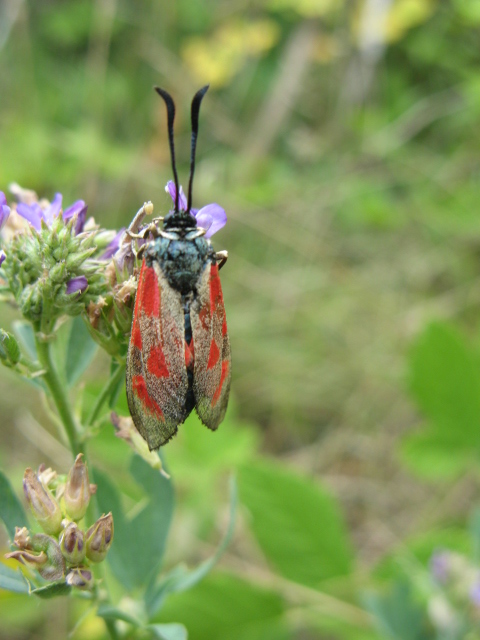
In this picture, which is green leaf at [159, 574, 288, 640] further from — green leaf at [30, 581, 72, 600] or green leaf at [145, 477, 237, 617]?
green leaf at [30, 581, 72, 600]

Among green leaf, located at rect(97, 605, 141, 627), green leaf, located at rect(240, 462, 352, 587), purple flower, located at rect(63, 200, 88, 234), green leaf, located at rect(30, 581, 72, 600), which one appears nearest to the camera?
green leaf, located at rect(30, 581, 72, 600)

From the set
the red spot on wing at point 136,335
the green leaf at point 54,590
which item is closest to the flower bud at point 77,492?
the green leaf at point 54,590

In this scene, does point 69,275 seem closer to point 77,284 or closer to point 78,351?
point 77,284

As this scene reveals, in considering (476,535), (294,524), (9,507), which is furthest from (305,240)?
(9,507)

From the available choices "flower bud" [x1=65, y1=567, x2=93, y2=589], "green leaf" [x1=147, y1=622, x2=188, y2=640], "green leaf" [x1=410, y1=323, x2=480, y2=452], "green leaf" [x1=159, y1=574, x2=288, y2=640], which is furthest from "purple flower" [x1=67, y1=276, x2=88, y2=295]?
"green leaf" [x1=410, y1=323, x2=480, y2=452]

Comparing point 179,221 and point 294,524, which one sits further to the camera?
point 294,524
